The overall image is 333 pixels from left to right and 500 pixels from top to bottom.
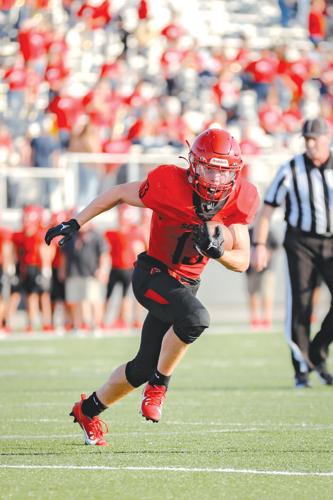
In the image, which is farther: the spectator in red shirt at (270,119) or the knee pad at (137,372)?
the spectator in red shirt at (270,119)

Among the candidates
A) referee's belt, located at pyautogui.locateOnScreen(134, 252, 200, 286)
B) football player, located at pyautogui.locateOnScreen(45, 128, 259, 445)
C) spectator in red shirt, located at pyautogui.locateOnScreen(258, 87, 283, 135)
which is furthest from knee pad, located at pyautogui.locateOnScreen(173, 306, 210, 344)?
spectator in red shirt, located at pyautogui.locateOnScreen(258, 87, 283, 135)

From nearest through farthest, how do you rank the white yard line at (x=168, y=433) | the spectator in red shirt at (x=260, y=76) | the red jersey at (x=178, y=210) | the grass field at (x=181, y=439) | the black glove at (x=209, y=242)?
the grass field at (x=181, y=439), the black glove at (x=209, y=242), the red jersey at (x=178, y=210), the white yard line at (x=168, y=433), the spectator in red shirt at (x=260, y=76)

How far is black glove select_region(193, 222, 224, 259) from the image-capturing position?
4.82m

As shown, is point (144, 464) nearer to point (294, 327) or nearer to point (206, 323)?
point (206, 323)

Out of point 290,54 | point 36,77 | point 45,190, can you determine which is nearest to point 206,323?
point 45,190

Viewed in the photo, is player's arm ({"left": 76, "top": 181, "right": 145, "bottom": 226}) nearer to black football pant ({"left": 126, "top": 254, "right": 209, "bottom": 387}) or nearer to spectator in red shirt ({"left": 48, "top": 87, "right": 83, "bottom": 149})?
black football pant ({"left": 126, "top": 254, "right": 209, "bottom": 387})

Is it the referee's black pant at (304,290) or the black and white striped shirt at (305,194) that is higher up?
the black and white striped shirt at (305,194)

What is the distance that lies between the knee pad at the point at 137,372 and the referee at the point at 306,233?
2822 mm

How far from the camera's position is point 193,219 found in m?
5.22

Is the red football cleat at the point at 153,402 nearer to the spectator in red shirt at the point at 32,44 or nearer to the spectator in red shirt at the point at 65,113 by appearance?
the spectator in red shirt at the point at 65,113

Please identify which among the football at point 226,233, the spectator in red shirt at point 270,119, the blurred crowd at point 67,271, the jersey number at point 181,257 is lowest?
the blurred crowd at point 67,271

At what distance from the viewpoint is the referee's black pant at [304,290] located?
26.3 ft

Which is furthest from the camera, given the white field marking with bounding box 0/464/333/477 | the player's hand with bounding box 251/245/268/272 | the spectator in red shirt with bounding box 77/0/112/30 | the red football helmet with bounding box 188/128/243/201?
the spectator in red shirt with bounding box 77/0/112/30

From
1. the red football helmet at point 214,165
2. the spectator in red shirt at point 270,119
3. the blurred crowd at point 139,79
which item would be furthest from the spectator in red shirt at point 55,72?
the red football helmet at point 214,165
